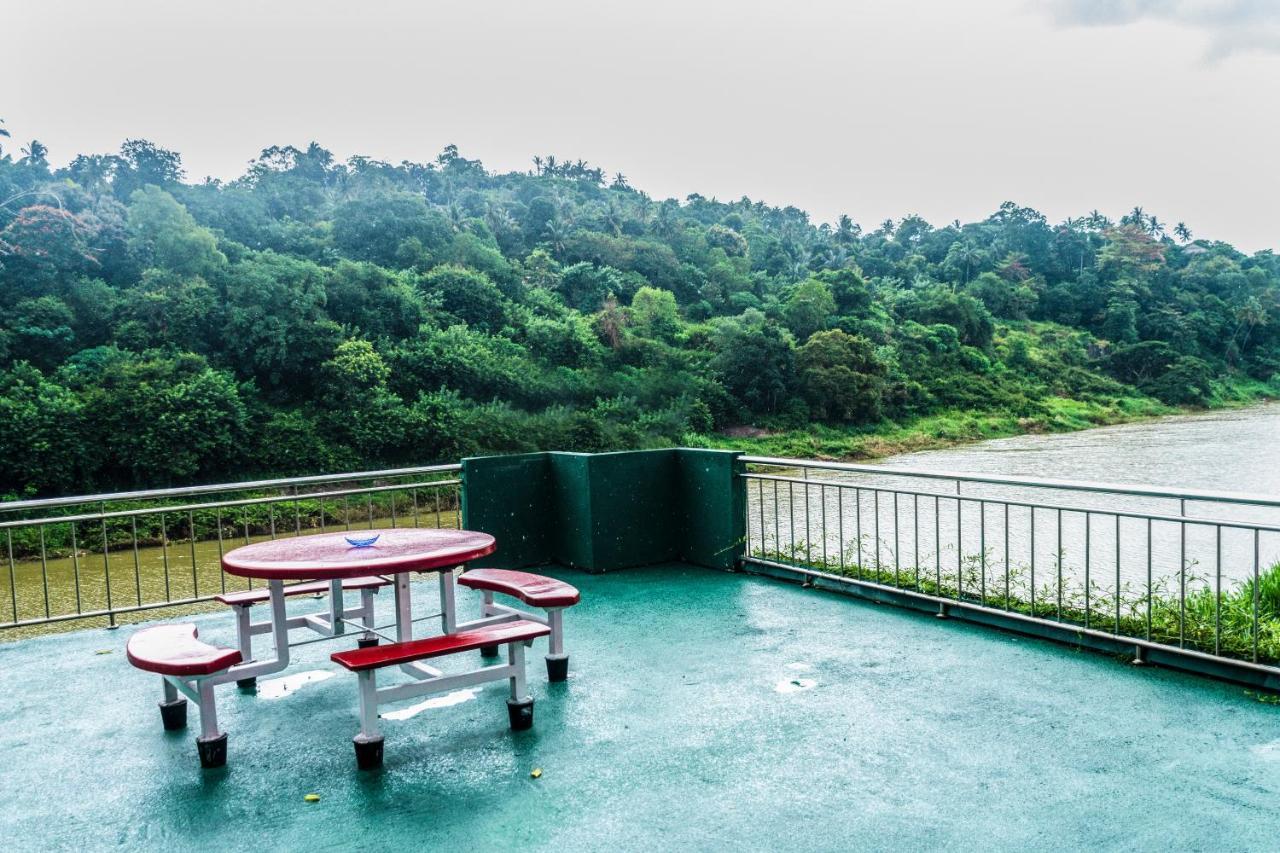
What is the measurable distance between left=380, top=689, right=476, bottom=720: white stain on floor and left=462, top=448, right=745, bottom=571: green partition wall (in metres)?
2.51

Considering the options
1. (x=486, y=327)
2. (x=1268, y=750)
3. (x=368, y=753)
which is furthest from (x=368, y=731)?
(x=486, y=327)

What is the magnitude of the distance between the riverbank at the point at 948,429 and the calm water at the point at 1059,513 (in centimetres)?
139

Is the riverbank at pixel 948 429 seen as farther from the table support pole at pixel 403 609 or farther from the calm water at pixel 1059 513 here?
the table support pole at pixel 403 609

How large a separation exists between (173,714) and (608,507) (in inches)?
132

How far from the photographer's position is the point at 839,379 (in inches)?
1316

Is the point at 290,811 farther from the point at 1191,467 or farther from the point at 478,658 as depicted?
the point at 1191,467

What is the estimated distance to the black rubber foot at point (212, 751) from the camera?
3.46 metres

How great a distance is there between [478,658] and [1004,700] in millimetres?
2545

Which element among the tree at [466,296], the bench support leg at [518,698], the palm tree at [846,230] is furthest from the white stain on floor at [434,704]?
the palm tree at [846,230]

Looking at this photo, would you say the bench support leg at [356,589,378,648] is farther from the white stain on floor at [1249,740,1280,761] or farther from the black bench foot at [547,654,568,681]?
the white stain on floor at [1249,740,1280,761]

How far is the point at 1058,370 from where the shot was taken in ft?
143

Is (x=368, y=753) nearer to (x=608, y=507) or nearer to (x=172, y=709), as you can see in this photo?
(x=172, y=709)

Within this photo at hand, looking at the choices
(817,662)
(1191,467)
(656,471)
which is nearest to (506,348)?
(1191,467)

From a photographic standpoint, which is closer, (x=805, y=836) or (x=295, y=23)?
(x=805, y=836)
